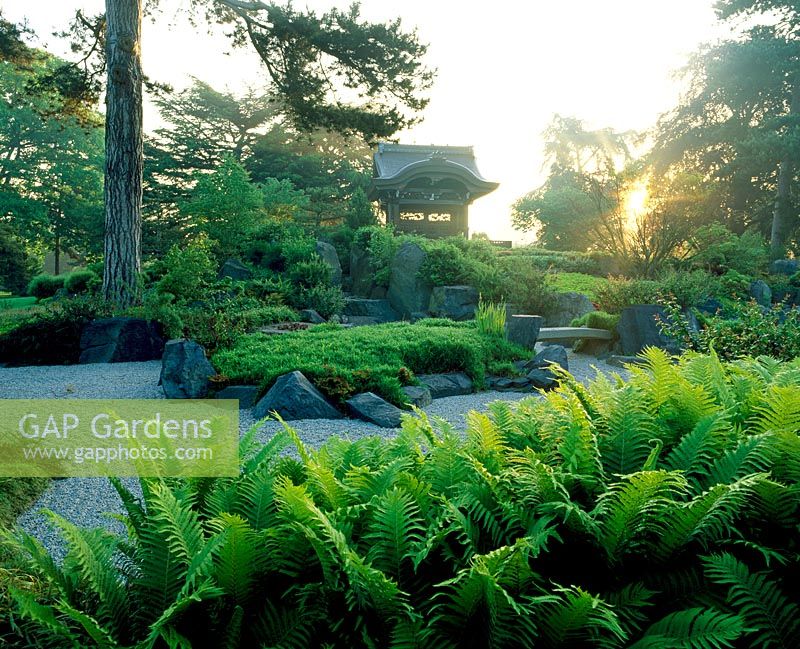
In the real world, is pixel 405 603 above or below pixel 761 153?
below

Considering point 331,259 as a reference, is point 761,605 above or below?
below

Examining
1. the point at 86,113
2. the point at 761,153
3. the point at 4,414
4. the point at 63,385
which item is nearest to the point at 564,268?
the point at 761,153

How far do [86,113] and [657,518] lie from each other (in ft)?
49.0

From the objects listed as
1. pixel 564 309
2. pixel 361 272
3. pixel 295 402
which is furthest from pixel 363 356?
pixel 361 272

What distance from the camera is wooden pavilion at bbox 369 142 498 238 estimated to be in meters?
20.6

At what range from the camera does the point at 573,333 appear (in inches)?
389

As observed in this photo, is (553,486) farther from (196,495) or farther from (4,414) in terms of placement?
(4,414)

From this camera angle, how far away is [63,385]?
7.03m

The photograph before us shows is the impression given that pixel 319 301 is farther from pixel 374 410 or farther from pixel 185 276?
pixel 374 410

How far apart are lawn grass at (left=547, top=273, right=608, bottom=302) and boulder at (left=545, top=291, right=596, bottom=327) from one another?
123 centimetres

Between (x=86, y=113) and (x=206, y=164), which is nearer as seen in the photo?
(x=86, y=113)

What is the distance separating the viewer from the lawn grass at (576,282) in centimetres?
1385

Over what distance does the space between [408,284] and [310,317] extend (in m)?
2.85

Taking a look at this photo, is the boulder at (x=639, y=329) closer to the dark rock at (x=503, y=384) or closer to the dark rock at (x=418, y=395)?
the dark rock at (x=503, y=384)
